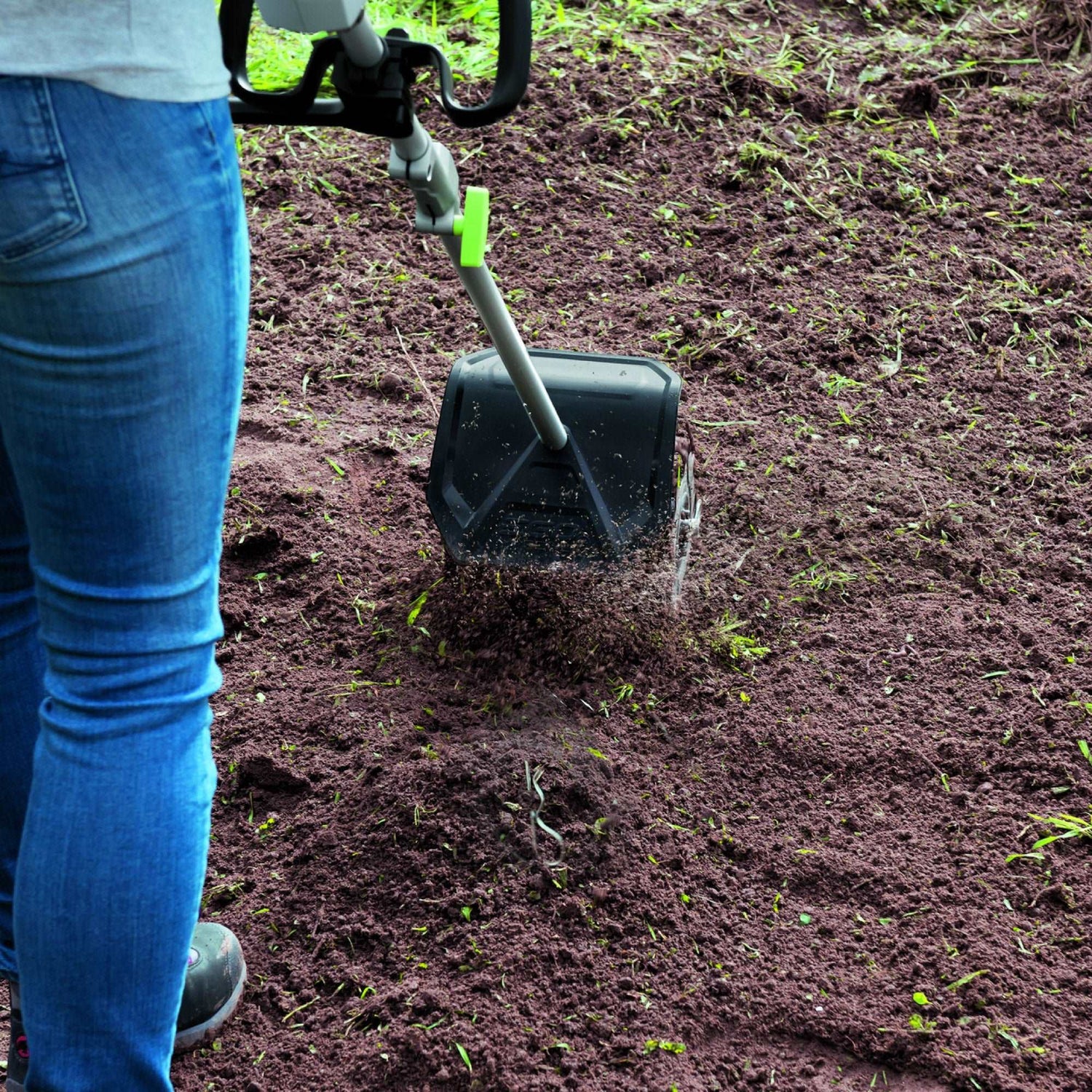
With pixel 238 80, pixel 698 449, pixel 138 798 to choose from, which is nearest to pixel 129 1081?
pixel 138 798

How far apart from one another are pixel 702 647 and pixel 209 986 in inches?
40.5

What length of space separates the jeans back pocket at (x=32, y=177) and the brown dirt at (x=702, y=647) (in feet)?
3.85

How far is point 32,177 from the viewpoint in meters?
0.91

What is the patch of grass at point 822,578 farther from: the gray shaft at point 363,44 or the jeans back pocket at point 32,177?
the jeans back pocket at point 32,177

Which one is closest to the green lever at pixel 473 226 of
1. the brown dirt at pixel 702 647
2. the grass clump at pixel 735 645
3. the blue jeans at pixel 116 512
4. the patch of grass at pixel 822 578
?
the blue jeans at pixel 116 512

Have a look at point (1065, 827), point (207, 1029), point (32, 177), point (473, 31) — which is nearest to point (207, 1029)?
point (207, 1029)

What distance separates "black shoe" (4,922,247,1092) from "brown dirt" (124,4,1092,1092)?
0.04m

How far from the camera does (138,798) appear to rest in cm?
109

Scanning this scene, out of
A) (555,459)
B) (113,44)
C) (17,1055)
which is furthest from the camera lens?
(555,459)

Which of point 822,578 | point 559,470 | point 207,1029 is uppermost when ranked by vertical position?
point 559,470

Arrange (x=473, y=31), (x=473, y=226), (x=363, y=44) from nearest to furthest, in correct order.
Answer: (x=363, y=44) → (x=473, y=226) → (x=473, y=31)

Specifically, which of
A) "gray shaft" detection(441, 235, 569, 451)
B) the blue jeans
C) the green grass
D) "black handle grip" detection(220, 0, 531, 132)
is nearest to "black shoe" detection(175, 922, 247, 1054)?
the blue jeans

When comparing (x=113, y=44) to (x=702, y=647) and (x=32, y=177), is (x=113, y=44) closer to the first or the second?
(x=32, y=177)

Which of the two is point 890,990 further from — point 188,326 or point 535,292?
point 535,292
